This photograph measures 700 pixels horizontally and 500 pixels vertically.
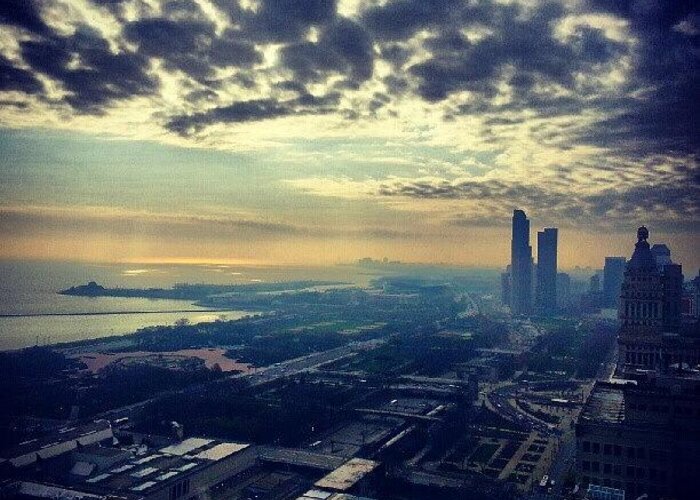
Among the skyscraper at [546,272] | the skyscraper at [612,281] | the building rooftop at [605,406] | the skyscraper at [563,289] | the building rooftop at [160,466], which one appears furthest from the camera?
the skyscraper at [563,289]

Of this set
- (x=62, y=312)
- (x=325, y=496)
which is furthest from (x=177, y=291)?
(x=325, y=496)

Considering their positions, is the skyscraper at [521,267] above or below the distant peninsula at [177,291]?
above

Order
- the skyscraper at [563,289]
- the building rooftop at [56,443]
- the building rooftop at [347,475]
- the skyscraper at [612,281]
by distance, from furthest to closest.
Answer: the skyscraper at [563,289], the skyscraper at [612,281], the building rooftop at [56,443], the building rooftop at [347,475]

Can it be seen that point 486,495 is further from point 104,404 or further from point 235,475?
point 104,404

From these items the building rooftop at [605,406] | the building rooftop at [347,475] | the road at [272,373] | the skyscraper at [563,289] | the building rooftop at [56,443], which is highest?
the skyscraper at [563,289]

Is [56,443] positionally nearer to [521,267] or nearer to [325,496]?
[325,496]

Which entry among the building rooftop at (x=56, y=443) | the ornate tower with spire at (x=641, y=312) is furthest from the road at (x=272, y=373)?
the ornate tower with spire at (x=641, y=312)

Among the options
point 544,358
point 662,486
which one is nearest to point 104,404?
point 662,486

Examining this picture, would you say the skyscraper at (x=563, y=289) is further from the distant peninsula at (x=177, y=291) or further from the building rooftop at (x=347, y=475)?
the building rooftop at (x=347, y=475)
